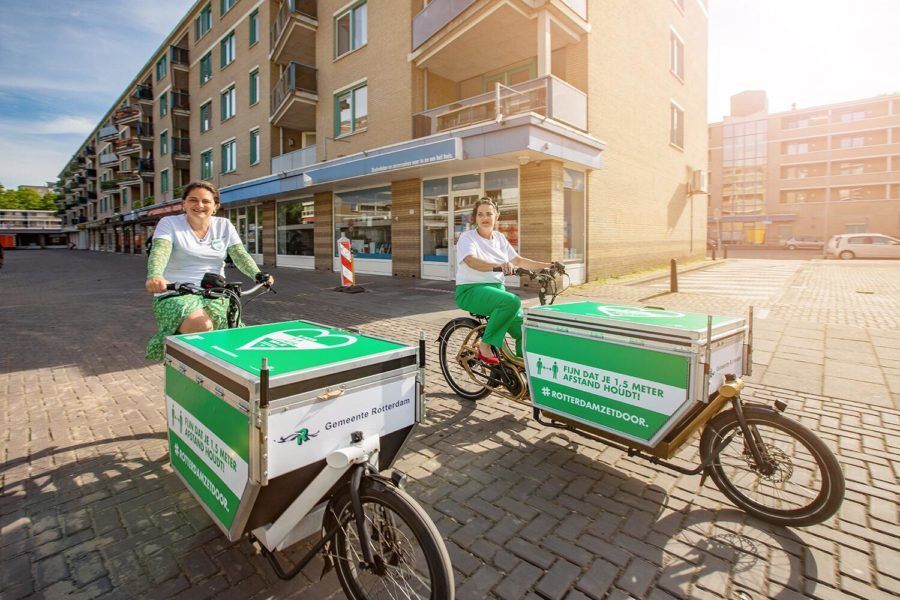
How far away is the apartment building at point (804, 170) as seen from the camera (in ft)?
178

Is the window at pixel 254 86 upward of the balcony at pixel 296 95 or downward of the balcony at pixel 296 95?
upward

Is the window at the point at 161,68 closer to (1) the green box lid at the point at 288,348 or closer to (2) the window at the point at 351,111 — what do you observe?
(2) the window at the point at 351,111

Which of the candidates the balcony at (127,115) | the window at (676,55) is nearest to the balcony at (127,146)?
the balcony at (127,115)

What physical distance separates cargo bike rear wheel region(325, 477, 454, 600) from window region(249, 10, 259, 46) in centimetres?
2755

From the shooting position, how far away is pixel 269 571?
7.06 feet

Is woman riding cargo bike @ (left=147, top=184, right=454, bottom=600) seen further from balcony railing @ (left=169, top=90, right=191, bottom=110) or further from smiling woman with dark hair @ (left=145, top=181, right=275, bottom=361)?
balcony railing @ (left=169, top=90, right=191, bottom=110)

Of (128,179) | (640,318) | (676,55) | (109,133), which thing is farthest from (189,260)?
(109,133)

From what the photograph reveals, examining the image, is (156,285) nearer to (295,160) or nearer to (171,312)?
(171,312)

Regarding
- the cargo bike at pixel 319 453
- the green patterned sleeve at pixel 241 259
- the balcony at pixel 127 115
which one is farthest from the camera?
the balcony at pixel 127 115

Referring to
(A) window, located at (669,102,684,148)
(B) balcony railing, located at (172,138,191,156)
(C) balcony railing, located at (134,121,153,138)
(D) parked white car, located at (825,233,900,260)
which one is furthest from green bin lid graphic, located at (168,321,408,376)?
(C) balcony railing, located at (134,121,153,138)

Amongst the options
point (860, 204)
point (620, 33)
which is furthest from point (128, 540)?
point (860, 204)

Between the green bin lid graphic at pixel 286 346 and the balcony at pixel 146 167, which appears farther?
the balcony at pixel 146 167

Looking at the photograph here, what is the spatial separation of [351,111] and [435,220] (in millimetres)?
6064

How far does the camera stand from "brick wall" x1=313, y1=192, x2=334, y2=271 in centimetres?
1955
